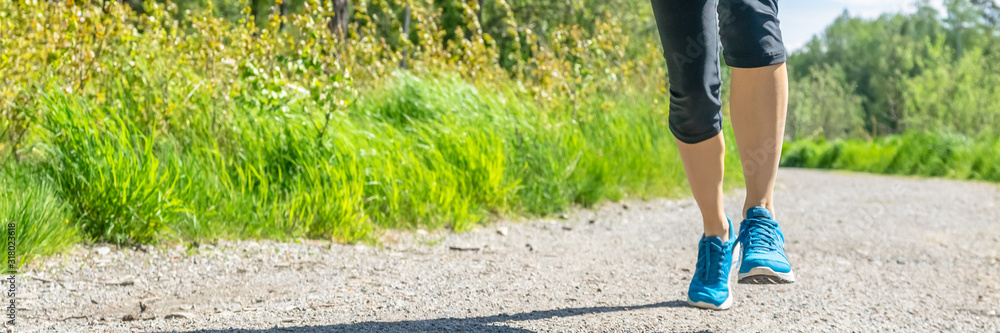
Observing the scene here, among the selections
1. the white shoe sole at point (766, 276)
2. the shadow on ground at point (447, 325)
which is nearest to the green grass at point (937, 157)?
the white shoe sole at point (766, 276)

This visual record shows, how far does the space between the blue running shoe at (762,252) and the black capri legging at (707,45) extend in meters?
0.28

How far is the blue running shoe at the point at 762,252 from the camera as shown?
1701 millimetres

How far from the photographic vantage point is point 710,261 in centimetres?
201

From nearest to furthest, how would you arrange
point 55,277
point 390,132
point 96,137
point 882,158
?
1. point 55,277
2. point 96,137
3. point 390,132
4. point 882,158

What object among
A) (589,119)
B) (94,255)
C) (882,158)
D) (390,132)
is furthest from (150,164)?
(882,158)

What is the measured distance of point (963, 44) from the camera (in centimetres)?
5434

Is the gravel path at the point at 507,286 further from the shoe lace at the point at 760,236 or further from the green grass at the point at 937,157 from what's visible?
the green grass at the point at 937,157

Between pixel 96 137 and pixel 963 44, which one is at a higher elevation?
pixel 96 137

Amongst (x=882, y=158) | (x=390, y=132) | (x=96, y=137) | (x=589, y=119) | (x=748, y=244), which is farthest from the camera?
(x=882, y=158)

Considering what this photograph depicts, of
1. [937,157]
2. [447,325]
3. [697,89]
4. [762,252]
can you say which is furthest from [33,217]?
[937,157]

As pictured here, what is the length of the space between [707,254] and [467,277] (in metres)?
0.85

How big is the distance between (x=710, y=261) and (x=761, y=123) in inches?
16.9

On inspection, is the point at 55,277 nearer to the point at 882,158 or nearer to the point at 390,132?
the point at 390,132

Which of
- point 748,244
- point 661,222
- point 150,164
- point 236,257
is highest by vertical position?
point 748,244
